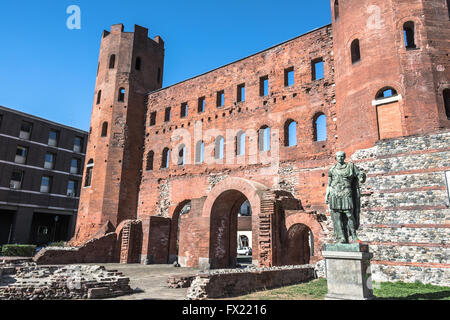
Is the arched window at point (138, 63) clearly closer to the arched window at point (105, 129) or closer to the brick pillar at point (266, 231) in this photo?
the arched window at point (105, 129)

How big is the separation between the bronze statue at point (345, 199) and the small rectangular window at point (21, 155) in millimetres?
31673

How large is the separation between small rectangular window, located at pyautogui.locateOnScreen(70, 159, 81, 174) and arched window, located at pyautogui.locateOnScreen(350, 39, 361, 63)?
3042 centimetres

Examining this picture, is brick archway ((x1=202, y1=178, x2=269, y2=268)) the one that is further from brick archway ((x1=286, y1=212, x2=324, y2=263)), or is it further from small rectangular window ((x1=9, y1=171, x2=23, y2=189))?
small rectangular window ((x1=9, y1=171, x2=23, y2=189))

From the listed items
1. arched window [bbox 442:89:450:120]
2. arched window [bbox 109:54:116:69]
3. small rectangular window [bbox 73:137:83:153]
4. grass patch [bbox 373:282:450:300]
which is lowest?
grass patch [bbox 373:282:450:300]

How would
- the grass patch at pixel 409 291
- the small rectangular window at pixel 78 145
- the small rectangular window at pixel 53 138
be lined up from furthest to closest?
the small rectangular window at pixel 78 145 < the small rectangular window at pixel 53 138 < the grass patch at pixel 409 291

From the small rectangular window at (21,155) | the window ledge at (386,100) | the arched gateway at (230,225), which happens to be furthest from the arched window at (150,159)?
the small rectangular window at (21,155)

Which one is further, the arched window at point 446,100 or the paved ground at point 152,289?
the arched window at point 446,100

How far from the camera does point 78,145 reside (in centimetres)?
3612

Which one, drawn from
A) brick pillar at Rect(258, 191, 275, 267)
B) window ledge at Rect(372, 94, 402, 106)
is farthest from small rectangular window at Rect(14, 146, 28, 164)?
window ledge at Rect(372, 94, 402, 106)

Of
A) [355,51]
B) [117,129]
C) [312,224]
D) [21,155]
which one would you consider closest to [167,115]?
[117,129]

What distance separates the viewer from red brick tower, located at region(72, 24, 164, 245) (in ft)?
68.5

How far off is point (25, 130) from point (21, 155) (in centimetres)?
251

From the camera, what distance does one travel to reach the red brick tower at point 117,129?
2088 cm
